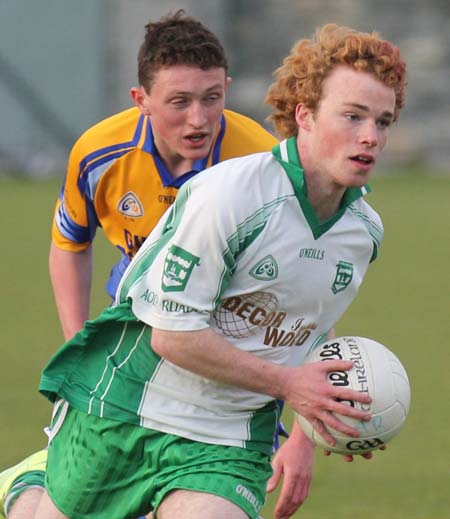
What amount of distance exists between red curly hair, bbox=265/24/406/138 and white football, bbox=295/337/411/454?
27.5 inches

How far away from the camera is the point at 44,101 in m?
26.9

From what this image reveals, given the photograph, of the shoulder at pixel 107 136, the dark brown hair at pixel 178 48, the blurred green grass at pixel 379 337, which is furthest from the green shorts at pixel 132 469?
the blurred green grass at pixel 379 337

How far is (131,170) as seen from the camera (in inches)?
206

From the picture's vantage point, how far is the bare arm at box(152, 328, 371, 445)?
392cm

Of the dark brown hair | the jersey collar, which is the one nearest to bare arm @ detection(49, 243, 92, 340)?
the jersey collar

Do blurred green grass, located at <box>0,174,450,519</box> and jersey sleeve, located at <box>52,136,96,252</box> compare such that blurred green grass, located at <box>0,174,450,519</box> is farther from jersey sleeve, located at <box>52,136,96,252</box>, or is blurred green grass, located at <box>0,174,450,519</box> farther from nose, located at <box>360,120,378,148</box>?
nose, located at <box>360,120,378,148</box>

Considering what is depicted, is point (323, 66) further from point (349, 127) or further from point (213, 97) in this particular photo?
point (213, 97)

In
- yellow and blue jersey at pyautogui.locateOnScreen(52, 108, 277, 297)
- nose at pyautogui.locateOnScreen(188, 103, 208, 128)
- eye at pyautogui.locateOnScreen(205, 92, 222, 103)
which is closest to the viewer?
nose at pyautogui.locateOnScreen(188, 103, 208, 128)

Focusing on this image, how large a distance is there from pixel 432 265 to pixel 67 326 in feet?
32.1

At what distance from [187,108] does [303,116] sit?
3.23ft

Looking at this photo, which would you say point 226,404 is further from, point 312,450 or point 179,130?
point 179,130

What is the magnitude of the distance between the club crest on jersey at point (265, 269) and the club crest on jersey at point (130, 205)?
1.28 meters

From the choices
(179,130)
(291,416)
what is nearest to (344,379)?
(179,130)

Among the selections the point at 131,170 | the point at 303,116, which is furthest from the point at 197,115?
the point at 303,116
